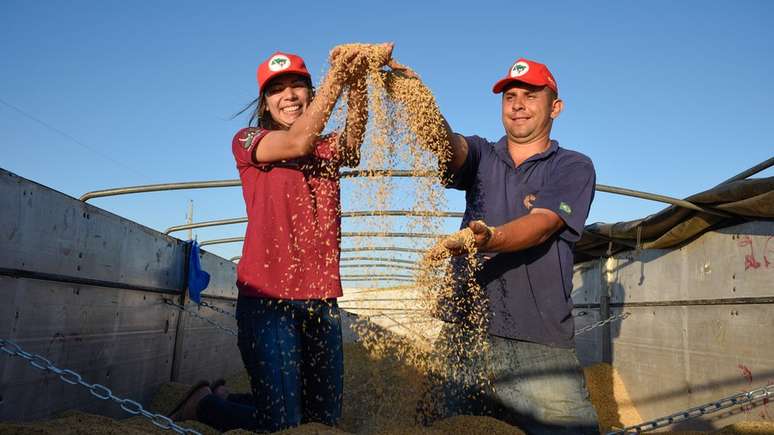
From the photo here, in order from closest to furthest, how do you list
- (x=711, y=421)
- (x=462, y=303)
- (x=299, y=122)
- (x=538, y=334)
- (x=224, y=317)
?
1. (x=299, y=122)
2. (x=538, y=334)
3. (x=462, y=303)
4. (x=711, y=421)
5. (x=224, y=317)

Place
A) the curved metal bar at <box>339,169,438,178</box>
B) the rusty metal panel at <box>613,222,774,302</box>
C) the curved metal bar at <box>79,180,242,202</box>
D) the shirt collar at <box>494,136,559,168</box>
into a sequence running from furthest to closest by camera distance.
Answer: the curved metal bar at <box>79,180,242,202</box>, the rusty metal panel at <box>613,222,774,302</box>, the shirt collar at <box>494,136,559,168</box>, the curved metal bar at <box>339,169,438,178</box>

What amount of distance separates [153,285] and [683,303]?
376 cm

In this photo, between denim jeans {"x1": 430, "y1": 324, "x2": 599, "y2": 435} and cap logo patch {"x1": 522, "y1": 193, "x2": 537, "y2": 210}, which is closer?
denim jeans {"x1": 430, "y1": 324, "x2": 599, "y2": 435}

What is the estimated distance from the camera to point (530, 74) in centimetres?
284

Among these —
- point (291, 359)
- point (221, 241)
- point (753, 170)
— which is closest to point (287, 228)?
point (291, 359)

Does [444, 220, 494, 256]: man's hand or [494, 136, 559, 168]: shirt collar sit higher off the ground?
[494, 136, 559, 168]: shirt collar

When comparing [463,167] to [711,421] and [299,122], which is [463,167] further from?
[711,421]

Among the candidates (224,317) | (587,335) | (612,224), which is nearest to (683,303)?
(612,224)

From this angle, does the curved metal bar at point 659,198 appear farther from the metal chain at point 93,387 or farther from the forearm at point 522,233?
the metal chain at point 93,387

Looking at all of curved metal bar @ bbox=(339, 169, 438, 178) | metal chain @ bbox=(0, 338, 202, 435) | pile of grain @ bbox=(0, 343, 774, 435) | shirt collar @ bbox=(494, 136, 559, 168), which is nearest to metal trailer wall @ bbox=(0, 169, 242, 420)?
pile of grain @ bbox=(0, 343, 774, 435)

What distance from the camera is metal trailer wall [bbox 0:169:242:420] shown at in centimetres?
267

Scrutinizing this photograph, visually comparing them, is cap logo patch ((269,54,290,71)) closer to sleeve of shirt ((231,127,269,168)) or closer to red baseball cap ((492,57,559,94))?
sleeve of shirt ((231,127,269,168))

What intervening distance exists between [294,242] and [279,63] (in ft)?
2.50

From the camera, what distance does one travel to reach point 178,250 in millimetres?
4855
